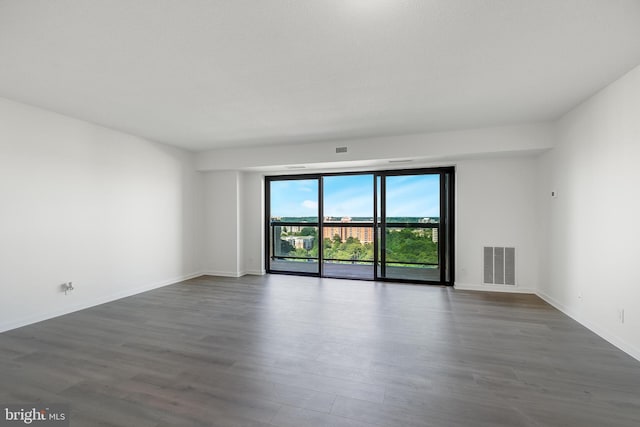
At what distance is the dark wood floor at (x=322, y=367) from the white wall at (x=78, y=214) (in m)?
0.53

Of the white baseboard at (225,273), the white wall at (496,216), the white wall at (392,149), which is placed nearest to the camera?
the white wall at (392,149)

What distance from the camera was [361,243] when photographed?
614cm

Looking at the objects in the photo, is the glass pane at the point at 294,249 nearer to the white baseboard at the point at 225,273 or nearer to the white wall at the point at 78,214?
the white baseboard at the point at 225,273

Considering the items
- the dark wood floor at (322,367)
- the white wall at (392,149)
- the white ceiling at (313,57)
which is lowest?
the dark wood floor at (322,367)

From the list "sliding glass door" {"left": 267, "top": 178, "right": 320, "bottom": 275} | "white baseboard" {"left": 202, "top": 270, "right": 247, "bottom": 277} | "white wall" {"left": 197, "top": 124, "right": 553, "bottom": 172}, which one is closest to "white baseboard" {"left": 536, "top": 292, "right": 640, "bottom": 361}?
"white wall" {"left": 197, "top": 124, "right": 553, "bottom": 172}

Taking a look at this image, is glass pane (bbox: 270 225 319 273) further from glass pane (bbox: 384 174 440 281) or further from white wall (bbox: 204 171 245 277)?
glass pane (bbox: 384 174 440 281)

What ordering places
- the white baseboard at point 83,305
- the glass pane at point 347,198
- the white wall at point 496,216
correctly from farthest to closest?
the glass pane at point 347,198 < the white wall at point 496,216 < the white baseboard at point 83,305

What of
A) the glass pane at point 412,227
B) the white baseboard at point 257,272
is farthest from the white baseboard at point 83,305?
the glass pane at point 412,227

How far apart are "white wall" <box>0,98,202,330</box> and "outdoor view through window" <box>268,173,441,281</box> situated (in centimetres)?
227

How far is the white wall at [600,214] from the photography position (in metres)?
2.67

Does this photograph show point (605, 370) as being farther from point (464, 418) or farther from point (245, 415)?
point (245, 415)

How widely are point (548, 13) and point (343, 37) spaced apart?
4.46 feet

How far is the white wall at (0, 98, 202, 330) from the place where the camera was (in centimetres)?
333

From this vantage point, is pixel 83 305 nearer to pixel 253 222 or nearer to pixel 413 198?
pixel 253 222
